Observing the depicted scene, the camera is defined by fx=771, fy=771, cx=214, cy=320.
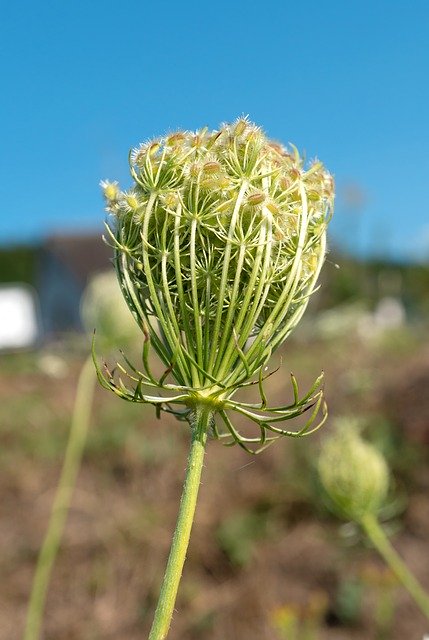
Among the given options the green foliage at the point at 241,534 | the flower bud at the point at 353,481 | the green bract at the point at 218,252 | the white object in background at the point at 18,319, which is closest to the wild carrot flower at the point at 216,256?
the green bract at the point at 218,252

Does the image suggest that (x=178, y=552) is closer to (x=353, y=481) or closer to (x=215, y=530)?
(x=353, y=481)

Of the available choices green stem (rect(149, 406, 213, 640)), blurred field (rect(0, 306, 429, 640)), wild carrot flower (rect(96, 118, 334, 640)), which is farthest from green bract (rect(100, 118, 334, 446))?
blurred field (rect(0, 306, 429, 640))

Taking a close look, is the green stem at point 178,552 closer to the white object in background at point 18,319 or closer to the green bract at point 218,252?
the green bract at point 218,252

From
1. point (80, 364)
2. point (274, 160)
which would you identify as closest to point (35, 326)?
point (80, 364)

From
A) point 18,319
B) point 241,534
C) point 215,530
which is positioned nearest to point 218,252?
point 241,534

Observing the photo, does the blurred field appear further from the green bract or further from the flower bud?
the green bract

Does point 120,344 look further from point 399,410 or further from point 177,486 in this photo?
point 399,410
